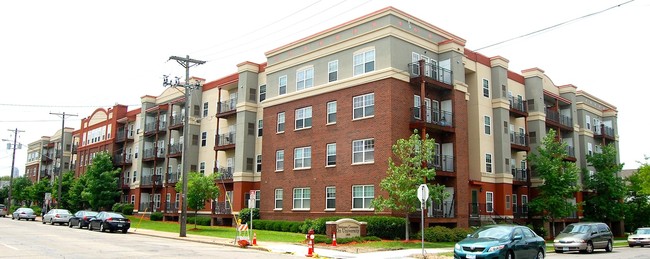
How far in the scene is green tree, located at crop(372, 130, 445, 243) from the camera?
2981cm

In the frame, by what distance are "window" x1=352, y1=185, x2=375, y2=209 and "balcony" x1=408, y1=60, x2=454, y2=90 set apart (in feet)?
23.8

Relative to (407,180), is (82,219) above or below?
below

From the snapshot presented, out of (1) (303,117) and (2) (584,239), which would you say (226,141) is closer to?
(1) (303,117)

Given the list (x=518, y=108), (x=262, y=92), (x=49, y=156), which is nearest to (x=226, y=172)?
(x=262, y=92)

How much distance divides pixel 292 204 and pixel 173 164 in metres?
20.4

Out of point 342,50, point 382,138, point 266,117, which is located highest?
point 342,50

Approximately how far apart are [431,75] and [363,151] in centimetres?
692

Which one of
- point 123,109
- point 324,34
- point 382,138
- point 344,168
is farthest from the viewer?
point 123,109

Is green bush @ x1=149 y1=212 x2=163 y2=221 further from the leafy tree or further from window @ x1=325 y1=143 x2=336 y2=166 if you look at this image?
the leafy tree

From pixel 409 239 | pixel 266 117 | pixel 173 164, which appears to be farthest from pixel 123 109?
pixel 409 239

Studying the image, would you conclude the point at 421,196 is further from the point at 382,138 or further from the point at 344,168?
the point at 344,168

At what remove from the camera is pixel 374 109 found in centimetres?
3494

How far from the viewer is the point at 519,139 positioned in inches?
1779

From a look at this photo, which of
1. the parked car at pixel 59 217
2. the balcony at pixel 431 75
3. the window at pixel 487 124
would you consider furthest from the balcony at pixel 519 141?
the parked car at pixel 59 217
